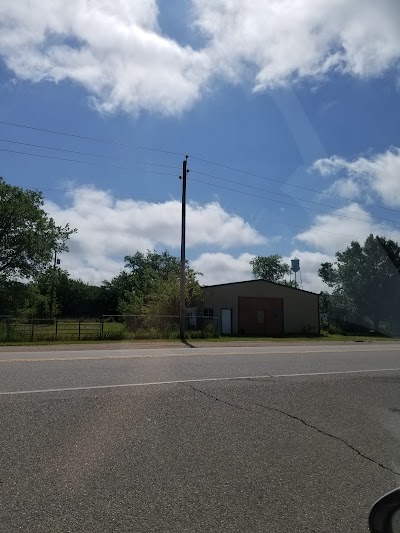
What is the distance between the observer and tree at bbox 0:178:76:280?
151 feet

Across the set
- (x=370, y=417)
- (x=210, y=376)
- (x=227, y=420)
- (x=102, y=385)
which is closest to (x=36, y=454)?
(x=227, y=420)

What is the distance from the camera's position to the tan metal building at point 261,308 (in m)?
42.5

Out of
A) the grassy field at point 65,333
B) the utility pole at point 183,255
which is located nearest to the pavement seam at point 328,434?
the grassy field at point 65,333

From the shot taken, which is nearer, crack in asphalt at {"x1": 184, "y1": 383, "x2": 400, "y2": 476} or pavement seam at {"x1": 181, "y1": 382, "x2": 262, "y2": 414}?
crack in asphalt at {"x1": 184, "y1": 383, "x2": 400, "y2": 476}

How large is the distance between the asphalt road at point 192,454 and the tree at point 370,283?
57.9 meters

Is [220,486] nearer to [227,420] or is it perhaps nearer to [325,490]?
[325,490]

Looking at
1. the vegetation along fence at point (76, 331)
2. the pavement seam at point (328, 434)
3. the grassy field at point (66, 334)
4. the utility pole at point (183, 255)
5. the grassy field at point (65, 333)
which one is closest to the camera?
the pavement seam at point (328, 434)

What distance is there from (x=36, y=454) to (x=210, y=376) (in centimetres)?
593

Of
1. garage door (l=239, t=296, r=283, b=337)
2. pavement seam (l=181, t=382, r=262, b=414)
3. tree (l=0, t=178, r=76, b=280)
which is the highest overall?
tree (l=0, t=178, r=76, b=280)

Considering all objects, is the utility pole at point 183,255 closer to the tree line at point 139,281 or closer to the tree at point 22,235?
the tree line at point 139,281

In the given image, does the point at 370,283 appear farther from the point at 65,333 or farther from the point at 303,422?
the point at 303,422

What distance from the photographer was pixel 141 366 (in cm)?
1251

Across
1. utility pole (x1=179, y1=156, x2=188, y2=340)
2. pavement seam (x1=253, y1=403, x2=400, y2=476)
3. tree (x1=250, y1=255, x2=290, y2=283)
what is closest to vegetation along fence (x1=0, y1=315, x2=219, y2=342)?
utility pole (x1=179, y1=156, x2=188, y2=340)

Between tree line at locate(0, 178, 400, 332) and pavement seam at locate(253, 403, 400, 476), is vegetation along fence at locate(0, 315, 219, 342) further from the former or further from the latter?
pavement seam at locate(253, 403, 400, 476)
